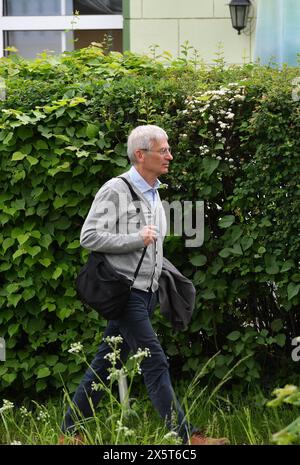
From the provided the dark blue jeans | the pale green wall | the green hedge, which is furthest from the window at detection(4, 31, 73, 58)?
the dark blue jeans

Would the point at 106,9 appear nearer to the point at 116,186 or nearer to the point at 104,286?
Result: the point at 116,186

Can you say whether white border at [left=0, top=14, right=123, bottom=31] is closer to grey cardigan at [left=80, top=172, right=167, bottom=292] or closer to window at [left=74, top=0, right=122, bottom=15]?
window at [left=74, top=0, right=122, bottom=15]

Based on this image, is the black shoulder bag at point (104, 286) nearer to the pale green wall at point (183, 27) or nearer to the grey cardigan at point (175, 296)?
the grey cardigan at point (175, 296)

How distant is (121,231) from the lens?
538cm

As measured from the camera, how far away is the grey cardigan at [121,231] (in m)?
5.29

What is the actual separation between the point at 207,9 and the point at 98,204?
522cm

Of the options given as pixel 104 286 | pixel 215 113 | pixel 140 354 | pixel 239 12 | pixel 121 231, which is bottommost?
pixel 140 354

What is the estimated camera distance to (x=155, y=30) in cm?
1024

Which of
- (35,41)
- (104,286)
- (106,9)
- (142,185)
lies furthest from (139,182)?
(35,41)

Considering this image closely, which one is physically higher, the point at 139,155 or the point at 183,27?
the point at 183,27

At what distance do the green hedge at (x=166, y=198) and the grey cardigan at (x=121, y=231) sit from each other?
794 millimetres

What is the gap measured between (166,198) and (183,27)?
428 centimetres

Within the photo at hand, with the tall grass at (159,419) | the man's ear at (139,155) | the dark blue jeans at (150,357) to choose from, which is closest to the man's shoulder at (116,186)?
the man's ear at (139,155)
